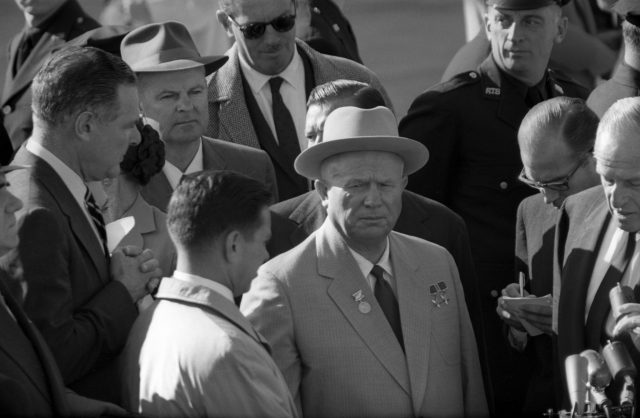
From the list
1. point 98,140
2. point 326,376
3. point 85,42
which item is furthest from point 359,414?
point 85,42

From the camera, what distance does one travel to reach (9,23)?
9.43m

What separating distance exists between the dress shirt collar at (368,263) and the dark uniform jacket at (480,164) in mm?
1210

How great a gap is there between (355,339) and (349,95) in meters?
1.15

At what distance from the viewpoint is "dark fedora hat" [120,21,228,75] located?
6414 mm

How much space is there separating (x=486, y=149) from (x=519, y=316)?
117 cm

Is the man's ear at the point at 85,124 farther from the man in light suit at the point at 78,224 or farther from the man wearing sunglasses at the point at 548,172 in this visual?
the man wearing sunglasses at the point at 548,172

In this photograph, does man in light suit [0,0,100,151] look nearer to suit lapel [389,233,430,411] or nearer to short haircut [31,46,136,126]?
short haircut [31,46,136,126]

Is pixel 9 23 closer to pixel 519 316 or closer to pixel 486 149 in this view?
pixel 486 149

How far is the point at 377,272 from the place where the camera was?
5488 mm

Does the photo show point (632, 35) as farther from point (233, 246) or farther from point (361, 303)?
point (233, 246)

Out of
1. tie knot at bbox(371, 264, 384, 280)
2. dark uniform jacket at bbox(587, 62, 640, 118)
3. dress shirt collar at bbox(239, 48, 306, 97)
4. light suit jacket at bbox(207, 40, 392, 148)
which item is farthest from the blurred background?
tie knot at bbox(371, 264, 384, 280)

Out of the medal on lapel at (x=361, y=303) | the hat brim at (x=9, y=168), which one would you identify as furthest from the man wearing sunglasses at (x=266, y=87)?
the hat brim at (x=9, y=168)

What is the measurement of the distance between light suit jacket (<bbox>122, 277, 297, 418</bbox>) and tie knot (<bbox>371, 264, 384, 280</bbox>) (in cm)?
88

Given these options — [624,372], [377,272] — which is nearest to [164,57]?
[377,272]
